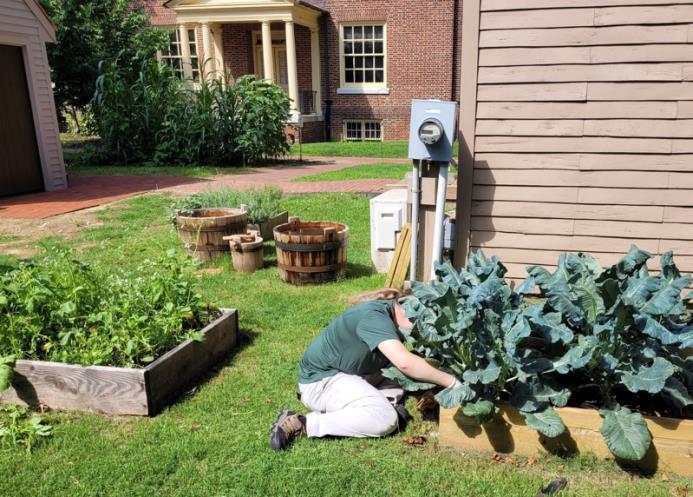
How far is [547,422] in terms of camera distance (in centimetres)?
278

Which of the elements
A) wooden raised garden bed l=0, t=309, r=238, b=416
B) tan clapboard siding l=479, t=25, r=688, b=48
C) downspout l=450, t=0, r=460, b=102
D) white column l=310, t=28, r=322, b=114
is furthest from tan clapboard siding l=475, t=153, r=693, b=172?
white column l=310, t=28, r=322, b=114

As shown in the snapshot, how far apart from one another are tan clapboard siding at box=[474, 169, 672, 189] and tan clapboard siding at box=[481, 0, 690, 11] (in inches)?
47.6

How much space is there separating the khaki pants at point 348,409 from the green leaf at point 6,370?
1629mm

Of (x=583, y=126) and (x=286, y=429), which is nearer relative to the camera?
(x=286, y=429)

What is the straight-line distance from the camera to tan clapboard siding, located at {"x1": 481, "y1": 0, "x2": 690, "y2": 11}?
4.30m

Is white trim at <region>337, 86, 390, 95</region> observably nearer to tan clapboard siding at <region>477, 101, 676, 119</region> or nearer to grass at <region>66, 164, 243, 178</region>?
grass at <region>66, 164, 243, 178</region>

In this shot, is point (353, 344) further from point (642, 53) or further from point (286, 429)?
point (642, 53)

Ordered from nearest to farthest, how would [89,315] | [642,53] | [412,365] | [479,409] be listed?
[479,409]
[412,365]
[89,315]
[642,53]

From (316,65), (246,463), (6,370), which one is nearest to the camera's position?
(246,463)

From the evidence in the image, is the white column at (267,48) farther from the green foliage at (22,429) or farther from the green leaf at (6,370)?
the green foliage at (22,429)

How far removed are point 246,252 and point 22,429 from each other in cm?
299

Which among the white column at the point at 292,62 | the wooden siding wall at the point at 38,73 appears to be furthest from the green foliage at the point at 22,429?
the white column at the point at 292,62

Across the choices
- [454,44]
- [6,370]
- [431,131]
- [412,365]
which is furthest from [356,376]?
[454,44]

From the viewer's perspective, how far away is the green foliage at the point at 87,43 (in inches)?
770
